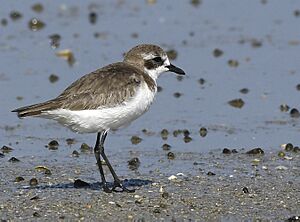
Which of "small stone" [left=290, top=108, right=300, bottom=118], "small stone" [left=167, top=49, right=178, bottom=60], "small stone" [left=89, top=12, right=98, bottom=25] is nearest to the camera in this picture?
"small stone" [left=290, top=108, right=300, bottom=118]

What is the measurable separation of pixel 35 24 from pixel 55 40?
112cm

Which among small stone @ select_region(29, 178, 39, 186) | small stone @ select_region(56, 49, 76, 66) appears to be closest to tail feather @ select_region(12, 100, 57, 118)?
small stone @ select_region(29, 178, 39, 186)

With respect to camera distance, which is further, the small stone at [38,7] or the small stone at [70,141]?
the small stone at [38,7]

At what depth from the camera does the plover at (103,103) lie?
31.5ft

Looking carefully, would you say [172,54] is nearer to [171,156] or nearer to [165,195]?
[171,156]

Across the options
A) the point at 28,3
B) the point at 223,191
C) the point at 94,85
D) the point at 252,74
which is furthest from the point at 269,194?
the point at 28,3

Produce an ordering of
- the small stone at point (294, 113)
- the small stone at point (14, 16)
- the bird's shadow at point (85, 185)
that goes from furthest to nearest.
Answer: the small stone at point (14, 16), the small stone at point (294, 113), the bird's shadow at point (85, 185)

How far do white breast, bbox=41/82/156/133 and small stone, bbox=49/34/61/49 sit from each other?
22.1 feet

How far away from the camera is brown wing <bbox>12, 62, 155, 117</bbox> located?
9578 mm

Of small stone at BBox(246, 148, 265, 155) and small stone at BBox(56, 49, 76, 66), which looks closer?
small stone at BBox(246, 148, 265, 155)

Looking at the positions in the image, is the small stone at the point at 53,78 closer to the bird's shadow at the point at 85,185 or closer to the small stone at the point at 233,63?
the small stone at the point at 233,63

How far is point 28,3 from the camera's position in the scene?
1922cm

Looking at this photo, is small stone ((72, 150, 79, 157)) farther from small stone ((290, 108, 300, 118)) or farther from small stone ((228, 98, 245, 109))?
small stone ((290, 108, 300, 118))

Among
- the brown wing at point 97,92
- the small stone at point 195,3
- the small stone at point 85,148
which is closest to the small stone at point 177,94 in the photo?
the small stone at point 85,148
